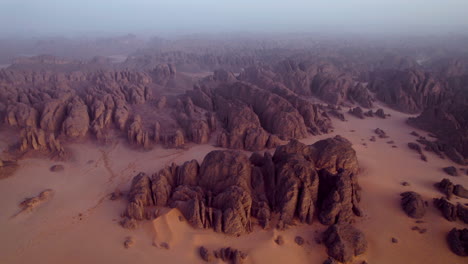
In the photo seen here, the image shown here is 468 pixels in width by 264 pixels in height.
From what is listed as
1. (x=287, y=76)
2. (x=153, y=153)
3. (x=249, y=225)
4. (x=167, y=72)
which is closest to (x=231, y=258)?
(x=249, y=225)

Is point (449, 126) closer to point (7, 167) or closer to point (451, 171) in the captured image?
point (451, 171)

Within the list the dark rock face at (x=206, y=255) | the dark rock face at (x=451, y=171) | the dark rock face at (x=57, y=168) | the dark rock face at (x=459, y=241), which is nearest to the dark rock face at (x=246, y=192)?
the dark rock face at (x=206, y=255)

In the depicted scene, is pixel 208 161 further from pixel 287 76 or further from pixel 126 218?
pixel 287 76

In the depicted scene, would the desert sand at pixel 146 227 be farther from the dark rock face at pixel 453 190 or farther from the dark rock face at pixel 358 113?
the dark rock face at pixel 358 113

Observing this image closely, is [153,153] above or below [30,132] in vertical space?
below

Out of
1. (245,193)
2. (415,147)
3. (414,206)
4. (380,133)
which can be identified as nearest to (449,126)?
(415,147)

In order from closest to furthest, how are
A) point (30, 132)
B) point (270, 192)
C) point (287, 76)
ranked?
point (270, 192)
point (30, 132)
point (287, 76)

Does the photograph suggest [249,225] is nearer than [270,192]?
Yes

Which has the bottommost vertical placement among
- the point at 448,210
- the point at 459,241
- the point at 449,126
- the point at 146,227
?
the point at 146,227
